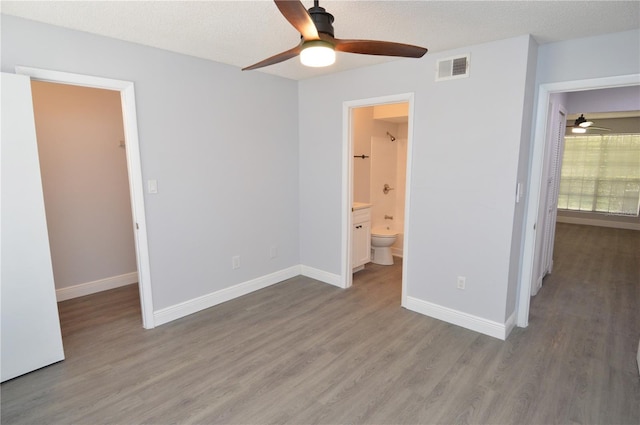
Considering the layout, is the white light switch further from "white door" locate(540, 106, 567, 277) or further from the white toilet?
"white door" locate(540, 106, 567, 277)

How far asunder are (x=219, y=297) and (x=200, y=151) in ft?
4.90

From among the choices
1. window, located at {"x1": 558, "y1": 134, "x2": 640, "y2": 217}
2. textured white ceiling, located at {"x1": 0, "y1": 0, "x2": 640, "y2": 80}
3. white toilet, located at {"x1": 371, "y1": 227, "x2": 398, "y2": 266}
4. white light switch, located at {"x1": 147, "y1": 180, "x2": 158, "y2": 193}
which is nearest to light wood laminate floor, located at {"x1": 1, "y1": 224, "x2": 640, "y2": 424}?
white toilet, located at {"x1": 371, "y1": 227, "x2": 398, "y2": 266}

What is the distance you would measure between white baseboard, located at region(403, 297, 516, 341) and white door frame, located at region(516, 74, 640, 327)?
237 mm

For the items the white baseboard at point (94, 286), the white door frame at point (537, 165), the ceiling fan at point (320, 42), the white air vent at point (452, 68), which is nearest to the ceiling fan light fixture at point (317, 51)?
the ceiling fan at point (320, 42)

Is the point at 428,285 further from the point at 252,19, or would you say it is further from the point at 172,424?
the point at 252,19

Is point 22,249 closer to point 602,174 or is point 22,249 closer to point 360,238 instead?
point 360,238

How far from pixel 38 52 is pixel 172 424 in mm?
2544

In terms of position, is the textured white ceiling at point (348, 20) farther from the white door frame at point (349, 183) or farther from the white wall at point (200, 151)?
the white door frame at point (349, 183)

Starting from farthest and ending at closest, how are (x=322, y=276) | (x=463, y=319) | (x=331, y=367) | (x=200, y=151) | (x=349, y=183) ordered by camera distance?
(x=322, y=276)
(x=349, y=183)
(x=200, y=151)
(x=463, y=319)
(x=331, y=367)

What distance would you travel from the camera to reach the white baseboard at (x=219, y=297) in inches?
124

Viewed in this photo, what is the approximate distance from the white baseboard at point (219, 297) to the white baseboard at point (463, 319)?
1539mm

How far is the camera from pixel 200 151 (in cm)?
325

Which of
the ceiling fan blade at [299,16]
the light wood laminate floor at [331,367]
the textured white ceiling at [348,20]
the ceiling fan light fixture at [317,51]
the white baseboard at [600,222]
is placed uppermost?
the textured white ceiling at [348,20]

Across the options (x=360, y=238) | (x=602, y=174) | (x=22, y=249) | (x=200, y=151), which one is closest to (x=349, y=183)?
(x=360, y=238)
